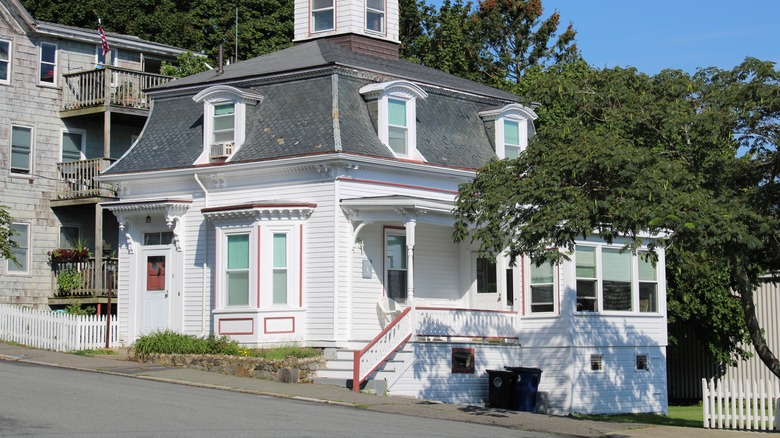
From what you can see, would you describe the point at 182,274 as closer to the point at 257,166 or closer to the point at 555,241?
the point at 257,166

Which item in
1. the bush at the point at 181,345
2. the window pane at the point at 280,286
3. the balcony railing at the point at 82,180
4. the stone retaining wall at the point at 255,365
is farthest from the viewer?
the balcony railing at the point at 82,180

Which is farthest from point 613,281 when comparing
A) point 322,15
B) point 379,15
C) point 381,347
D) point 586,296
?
point 322,15

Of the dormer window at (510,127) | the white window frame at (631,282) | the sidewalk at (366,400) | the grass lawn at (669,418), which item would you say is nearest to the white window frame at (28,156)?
the sidewalk at (366,400)

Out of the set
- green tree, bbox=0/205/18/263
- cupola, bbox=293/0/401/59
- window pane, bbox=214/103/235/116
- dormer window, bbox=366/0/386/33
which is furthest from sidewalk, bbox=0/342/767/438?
dormer window, bbox=366/0/386/33

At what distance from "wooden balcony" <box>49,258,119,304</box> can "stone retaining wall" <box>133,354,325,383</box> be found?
7714 mm

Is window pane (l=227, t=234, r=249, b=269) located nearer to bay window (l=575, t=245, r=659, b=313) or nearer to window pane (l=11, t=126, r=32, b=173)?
bay window (l=575, t=245, r=659, b=313)

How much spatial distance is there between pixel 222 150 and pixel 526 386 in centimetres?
978

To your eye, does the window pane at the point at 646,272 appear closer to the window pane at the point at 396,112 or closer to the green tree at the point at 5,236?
the window pane at the point at 396,112

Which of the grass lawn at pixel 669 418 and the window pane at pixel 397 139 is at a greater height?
the window pane at pixel 397 139

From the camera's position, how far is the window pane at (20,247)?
3541 centimetres

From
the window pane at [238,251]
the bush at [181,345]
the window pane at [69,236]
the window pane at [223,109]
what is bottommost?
the bush at [181,345]

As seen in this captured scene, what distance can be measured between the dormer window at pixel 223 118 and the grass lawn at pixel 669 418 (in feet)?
36.9

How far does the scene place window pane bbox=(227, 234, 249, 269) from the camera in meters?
28.3


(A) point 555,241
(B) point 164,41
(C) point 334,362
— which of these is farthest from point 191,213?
(B) point 164,41
